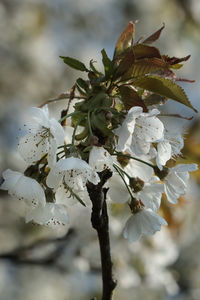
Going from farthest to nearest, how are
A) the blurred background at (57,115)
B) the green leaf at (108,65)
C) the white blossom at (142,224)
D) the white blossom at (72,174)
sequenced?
the blurred background at (57,115)
the white blossom at (142,224)
the green leaf at (108,65)
the white blossom at (72,174)

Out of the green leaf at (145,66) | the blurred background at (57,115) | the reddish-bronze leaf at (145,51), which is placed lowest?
the blurred background at (57,115)

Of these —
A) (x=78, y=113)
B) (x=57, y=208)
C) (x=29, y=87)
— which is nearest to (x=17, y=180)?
(x=57, y=208)

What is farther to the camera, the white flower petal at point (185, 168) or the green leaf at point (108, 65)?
the white flower petal at point (185, 168)

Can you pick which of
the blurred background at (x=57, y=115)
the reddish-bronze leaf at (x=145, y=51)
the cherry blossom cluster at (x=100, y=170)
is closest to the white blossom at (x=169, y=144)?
the cherry blossom cluster at (x=100, y=170)

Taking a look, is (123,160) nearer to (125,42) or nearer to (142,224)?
(142,224)

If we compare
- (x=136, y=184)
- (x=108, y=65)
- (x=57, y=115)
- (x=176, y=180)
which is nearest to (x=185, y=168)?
(x=176, y=180)

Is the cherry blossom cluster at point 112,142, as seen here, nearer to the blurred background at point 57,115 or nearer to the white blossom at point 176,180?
the white blossom at point 176,180
